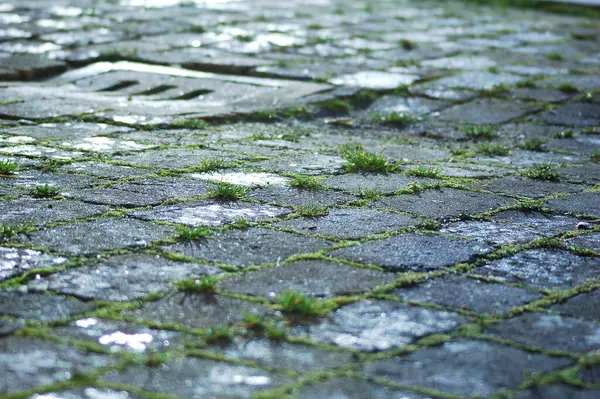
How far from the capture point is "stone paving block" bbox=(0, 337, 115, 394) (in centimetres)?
214

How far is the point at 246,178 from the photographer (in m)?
4.08

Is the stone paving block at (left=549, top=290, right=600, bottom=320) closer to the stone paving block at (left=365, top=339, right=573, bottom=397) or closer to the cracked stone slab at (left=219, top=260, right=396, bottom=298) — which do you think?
the stone paving block at (left=365, top=339, right=573, bottom=397)

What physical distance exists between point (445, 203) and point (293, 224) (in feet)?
2.48

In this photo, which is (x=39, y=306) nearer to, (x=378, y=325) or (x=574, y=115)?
(x=378, y=325)

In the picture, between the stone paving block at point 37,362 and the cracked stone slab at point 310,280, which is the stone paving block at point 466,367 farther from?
the stone paving block at point 37,362

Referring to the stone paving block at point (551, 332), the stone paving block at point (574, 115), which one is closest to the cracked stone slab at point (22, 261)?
the stone paving block at point (551, 332)

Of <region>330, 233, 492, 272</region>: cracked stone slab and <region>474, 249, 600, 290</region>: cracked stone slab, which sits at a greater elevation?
<region>330, 233, 492, 272</region>: cracked stone slab

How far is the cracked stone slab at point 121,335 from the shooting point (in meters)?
2.34

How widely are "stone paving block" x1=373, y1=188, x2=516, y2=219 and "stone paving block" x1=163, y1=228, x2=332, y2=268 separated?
0.60m

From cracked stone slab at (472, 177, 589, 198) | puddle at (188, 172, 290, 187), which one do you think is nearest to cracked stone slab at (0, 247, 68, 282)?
puddle at (188, 172, 290, 187)

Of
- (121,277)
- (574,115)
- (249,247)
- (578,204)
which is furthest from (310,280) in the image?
(574,115)

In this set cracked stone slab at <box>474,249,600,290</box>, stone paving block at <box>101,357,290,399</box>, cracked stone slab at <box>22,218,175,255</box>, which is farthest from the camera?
cracked stone slab at <box>22,218,175,255</box>

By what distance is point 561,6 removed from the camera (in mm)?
11969

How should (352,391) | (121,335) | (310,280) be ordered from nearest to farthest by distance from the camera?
(352,391) → (121,335) → (310,280)
